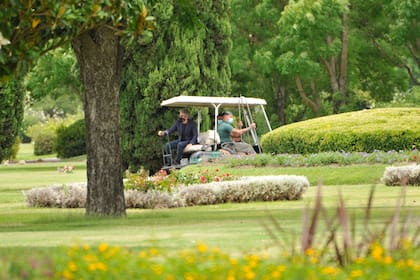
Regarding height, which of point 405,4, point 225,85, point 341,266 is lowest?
point 341,266

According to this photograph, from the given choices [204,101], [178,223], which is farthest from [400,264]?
[204,101]

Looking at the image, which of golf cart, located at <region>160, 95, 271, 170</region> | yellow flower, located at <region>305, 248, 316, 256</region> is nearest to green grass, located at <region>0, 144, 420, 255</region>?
yellow flower, located at <region>305, 248, 316, 256</region>

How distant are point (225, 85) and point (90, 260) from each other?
23.5 m

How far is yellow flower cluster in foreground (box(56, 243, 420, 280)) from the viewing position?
739 cm

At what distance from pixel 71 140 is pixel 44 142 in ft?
34.4

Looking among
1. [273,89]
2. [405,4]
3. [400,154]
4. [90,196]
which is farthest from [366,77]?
[90,196]

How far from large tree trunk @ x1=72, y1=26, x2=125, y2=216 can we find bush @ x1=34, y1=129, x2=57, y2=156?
4465 cm

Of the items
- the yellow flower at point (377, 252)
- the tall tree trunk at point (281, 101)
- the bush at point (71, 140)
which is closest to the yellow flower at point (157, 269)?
the yellow flower at point (377, 252)

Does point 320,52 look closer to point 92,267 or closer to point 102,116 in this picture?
point 102,116

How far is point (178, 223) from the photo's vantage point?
48.4 ft

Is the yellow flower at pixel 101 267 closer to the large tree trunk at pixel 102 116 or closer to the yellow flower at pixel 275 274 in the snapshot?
the yellow flower at pixel 275 274

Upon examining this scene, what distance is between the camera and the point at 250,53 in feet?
138

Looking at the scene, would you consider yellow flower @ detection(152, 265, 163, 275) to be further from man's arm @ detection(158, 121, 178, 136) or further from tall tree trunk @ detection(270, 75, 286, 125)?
tall tree trunk @ detection(270, 75, 286, 125)

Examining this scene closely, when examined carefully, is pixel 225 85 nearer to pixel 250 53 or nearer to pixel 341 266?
pixel 250 53
